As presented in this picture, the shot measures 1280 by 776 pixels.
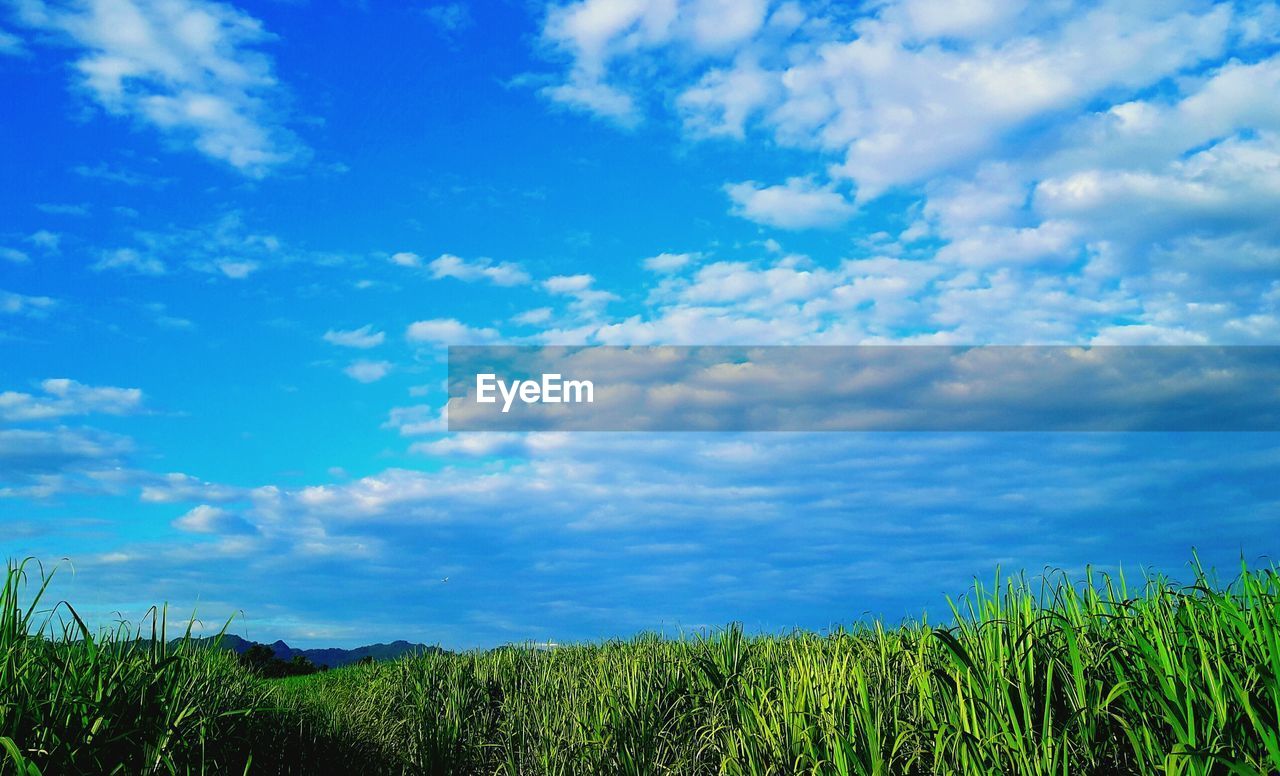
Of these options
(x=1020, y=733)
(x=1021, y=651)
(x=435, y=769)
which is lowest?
(x=435, y=769)

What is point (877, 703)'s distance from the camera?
4637mm

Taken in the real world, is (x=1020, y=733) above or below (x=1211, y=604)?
below

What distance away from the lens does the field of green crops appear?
3510mm

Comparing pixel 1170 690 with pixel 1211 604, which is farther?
pixel 1211 604

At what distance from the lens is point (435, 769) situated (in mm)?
7828

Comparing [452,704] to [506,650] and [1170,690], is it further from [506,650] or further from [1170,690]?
[1170,690]

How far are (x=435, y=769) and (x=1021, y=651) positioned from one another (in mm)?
5558

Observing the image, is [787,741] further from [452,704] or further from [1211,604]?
[452,704]

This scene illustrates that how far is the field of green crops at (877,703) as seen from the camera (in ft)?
11.5

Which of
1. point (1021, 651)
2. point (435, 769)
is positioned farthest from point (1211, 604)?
point (435, 769)

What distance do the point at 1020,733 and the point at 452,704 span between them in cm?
647

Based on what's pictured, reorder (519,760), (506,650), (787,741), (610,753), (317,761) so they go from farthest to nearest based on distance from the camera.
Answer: (506,650) < (317,761) < (519,760) < (610,753) < (787,741)

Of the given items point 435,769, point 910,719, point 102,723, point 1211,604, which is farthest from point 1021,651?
point 435,769

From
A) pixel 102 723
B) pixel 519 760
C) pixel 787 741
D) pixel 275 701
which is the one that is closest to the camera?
pixel 102 723
